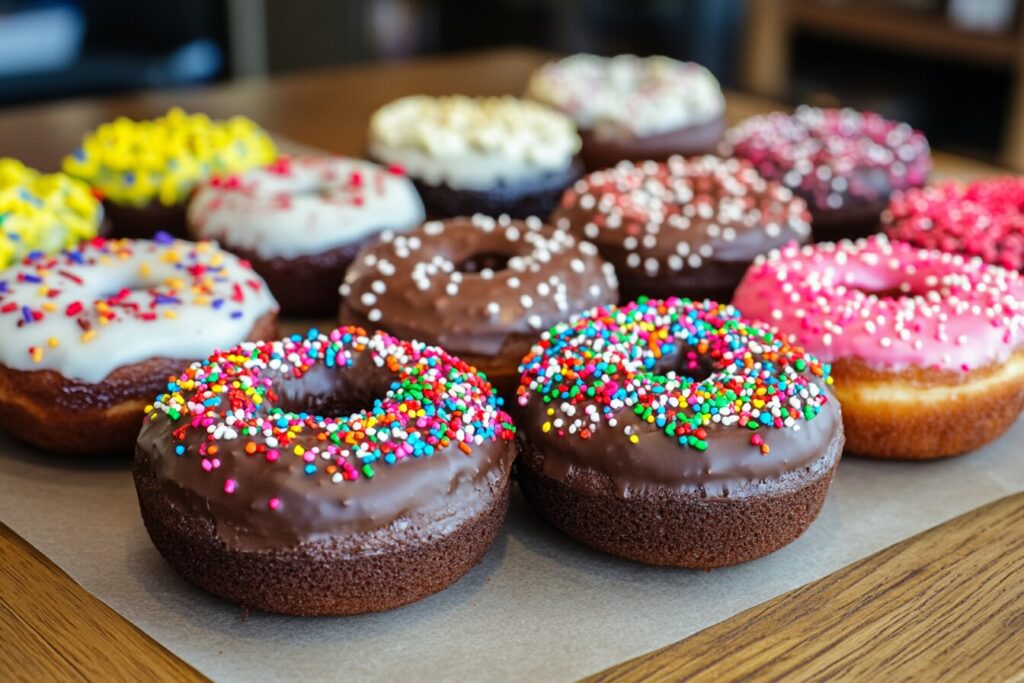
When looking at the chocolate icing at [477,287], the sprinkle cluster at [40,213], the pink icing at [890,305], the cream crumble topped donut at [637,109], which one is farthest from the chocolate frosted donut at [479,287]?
the cream crumble topped donut at [637,109]

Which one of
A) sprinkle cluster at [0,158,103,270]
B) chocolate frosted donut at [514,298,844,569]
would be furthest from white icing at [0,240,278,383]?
chocolate frosted donut at [514,298,844,569]

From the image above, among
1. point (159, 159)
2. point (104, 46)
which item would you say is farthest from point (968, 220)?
point (104, 46)

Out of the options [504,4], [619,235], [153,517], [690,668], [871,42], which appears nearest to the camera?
[690,668]

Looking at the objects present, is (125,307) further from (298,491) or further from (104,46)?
(104,46)

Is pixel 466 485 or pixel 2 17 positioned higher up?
pixel 466 485

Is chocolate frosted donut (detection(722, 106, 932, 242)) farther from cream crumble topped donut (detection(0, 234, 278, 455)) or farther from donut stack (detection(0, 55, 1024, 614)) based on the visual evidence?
cream crumble topped donut (detection(0, 234, 278, 455))

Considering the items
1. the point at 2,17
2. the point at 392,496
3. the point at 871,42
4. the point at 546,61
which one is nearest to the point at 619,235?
the point at 392,496

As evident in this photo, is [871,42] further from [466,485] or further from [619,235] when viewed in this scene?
[466,485]
